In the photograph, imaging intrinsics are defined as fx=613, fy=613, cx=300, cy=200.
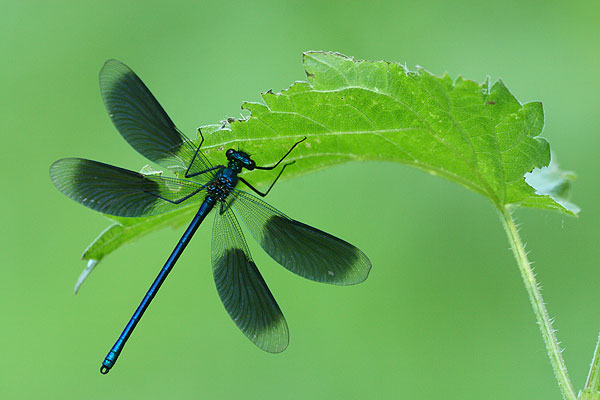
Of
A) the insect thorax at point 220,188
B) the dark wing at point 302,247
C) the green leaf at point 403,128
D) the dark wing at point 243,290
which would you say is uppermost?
the green leaf at point 403,128

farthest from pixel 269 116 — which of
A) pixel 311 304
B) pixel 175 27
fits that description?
pixel 175 27

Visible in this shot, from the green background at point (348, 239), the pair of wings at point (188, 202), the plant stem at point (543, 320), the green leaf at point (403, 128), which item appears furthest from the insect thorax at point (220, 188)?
the green background at point (348, 239)

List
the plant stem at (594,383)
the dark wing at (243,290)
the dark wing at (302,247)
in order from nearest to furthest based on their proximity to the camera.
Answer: the plant stem at (594,383) → the dark wing at (302,247) → the dark wing at (243,290)

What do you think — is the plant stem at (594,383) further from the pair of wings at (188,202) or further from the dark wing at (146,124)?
the dark wing at (146,124)

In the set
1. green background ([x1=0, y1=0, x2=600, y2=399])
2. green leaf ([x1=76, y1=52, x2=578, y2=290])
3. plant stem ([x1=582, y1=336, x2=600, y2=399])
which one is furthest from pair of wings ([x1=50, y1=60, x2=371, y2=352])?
Answer: green background ([x1=0, y1=0, x2=600, y2=399])

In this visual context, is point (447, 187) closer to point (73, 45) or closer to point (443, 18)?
point (443, 18)

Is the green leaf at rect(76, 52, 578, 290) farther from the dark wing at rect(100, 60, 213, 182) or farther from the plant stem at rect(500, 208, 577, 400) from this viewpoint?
the dark wing at rect(100, 60, 213, 182)

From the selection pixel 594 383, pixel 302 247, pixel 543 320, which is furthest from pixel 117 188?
pixel 594 383
